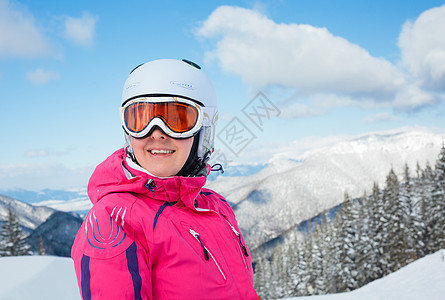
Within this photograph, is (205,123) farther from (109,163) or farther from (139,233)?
(139,233)

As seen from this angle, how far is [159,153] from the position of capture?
2.35m

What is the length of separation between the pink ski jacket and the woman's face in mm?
140

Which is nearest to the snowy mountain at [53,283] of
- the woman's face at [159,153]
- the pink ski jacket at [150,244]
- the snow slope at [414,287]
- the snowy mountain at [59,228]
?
the snow slope at [414,287]

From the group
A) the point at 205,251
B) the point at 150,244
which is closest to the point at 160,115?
the point at 150,244

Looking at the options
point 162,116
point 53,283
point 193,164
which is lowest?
point 53,283

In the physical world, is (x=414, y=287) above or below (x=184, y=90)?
below

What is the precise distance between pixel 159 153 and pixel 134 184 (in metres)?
0.39

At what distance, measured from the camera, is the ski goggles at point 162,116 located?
2312mm

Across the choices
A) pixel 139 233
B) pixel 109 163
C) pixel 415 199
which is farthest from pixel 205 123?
pixel 415 199

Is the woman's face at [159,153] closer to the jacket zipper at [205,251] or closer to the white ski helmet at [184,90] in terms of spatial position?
the white ski helmet at [184,90]

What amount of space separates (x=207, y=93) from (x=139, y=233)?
4.75 ft

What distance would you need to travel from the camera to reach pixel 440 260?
11625mm

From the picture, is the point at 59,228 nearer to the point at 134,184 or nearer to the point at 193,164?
the point at 193,164

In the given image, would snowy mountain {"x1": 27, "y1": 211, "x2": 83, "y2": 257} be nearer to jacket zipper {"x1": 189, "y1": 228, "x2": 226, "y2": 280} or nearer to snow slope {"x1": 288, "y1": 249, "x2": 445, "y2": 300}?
snow slope {"x1": 288, "y1": 249, "x2": 445, "y2": 300}
